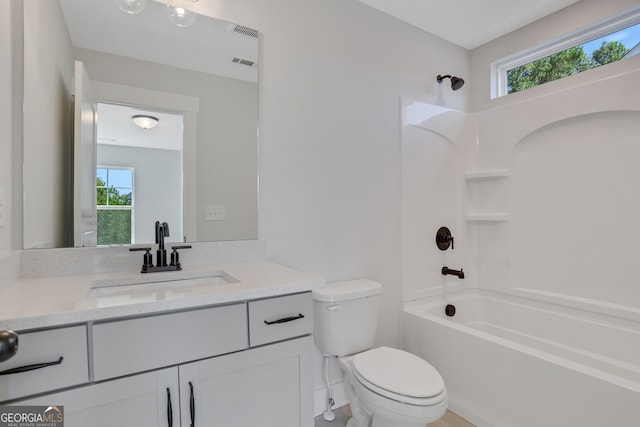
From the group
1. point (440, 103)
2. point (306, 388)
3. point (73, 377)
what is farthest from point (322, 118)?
point (73, 377)

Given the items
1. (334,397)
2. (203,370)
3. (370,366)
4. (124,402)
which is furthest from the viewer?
(334,397)

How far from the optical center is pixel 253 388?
1.11m

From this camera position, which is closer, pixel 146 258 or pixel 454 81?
pixel 146 258

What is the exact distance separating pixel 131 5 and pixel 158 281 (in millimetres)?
1279

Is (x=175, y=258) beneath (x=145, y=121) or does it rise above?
beneath

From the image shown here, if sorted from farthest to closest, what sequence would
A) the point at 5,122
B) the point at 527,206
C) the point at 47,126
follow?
the point at 527,206, the point at 47,126, the point at 5,122

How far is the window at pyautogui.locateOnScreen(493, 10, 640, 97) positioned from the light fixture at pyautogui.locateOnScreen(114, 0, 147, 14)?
8.68 ft

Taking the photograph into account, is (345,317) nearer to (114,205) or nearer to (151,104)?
(114,205)

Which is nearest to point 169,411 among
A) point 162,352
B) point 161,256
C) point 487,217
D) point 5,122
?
A: point 162,352

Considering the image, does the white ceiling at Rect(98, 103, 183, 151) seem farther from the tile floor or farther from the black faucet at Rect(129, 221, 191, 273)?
the tile floor

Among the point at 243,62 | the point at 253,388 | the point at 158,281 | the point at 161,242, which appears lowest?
the point at 253,388

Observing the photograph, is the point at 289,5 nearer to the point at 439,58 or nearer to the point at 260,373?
the point at 439,58

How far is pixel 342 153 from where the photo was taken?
2.09 m

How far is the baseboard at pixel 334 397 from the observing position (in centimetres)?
196
